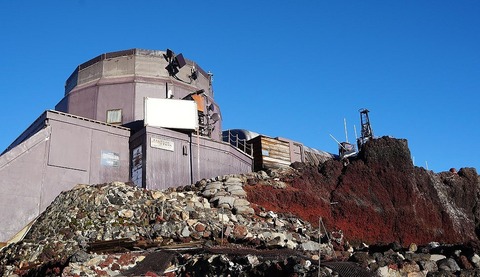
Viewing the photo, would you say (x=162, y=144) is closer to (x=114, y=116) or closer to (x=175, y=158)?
(x=175, y=158)

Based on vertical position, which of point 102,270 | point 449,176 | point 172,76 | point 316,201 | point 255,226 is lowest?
point 102,270

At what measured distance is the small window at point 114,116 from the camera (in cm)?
3120

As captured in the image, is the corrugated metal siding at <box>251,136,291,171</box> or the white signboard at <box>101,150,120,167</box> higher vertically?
the corrugated metal siding at <box>251,136,291,171</box>

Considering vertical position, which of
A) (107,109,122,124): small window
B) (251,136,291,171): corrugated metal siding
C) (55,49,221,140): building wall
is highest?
(55,49,221,140): building wall

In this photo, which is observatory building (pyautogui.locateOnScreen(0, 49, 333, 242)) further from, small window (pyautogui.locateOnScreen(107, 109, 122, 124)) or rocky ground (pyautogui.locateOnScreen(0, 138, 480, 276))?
rocky ground (pyautogui.locateOnScreen(0, 138, 480, 276))

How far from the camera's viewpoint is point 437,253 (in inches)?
587

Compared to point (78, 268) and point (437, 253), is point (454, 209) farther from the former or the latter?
point (78, 268)

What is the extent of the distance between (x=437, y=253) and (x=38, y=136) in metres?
18.8

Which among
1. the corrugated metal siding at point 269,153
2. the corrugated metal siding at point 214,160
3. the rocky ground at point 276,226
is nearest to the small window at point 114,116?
the corrugated metal siding at point 214,160

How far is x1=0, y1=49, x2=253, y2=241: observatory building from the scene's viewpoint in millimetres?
23344

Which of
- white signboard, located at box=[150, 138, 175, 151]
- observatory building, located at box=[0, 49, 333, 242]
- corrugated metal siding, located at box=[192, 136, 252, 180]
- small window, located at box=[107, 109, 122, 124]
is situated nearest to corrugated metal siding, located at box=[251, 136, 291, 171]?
observatory building, located at box=[0, 49, 333, 242]

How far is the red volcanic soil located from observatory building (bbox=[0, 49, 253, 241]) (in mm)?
4573

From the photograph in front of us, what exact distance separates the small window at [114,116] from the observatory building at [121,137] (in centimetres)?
7

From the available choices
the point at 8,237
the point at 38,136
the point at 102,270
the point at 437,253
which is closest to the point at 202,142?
the point at 38,136
